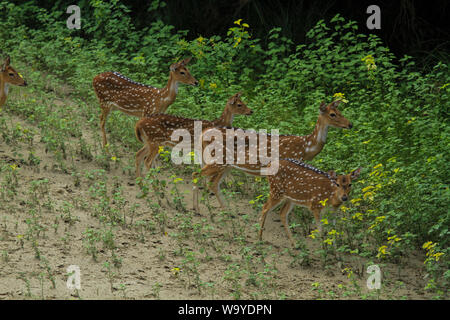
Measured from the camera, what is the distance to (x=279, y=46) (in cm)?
→ 1659

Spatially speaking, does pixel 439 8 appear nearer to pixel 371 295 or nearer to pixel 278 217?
pixel 278 217

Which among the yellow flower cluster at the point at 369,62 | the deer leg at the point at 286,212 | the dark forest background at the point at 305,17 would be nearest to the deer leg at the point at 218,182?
the deer leg at the point at 286,212

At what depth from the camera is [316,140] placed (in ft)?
37.4

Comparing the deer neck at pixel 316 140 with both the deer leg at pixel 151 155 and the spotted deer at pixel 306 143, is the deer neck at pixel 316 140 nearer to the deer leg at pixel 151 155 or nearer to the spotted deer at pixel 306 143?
the spotted deer at pixel 306 143

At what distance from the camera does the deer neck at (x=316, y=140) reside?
1140cm

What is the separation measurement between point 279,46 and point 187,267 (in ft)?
26.4

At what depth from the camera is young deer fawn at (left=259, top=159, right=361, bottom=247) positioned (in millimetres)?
10164

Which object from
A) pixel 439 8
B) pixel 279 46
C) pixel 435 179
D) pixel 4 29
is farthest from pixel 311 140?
pixel 4 29

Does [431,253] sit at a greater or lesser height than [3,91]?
lesser

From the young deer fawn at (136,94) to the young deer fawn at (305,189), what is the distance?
2.74m

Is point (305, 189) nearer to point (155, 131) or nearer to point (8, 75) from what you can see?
point (155, 131)

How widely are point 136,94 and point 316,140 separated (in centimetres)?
308

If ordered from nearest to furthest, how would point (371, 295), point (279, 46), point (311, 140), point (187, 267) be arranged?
point (371, 295) → point (187, 267) → point (311, 140) → point (279, 46)

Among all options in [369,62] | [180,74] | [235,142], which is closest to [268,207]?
[235,142]
